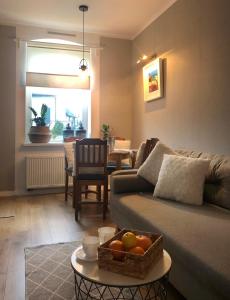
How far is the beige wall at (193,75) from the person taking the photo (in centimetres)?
275

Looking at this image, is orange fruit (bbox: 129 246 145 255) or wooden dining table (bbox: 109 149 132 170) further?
wooden dining table (bbox: 109 149 132 170)

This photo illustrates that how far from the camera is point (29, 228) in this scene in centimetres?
295

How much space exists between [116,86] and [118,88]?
0.17 feet

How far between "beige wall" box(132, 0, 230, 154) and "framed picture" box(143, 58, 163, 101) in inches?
3.8

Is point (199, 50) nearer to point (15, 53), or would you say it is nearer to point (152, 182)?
point (152, 182)

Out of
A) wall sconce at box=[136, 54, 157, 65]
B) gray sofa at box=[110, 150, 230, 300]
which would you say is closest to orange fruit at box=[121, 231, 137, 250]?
gray sofa at box=[110, 150, 230, 300]

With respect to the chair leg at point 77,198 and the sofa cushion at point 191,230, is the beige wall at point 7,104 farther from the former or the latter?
the sofa cushion at point 191,230

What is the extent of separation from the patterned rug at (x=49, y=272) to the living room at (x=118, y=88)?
0.08 m

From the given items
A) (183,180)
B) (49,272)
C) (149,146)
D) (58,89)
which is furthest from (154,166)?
(58,89)

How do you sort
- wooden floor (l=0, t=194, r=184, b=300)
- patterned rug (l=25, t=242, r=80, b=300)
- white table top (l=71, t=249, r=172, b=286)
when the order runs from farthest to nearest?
wooden floor (l=0, t=194, r=184, b=300) < patterned rug (l=25, t=242, r=80, b=300) < white table top (l=71, t=249, r=172, b=286)

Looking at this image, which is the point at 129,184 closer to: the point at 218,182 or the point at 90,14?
the point at 218,182

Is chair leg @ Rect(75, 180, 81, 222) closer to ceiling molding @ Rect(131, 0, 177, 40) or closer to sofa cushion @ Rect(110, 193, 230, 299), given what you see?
sofa cushion @ Rect(110, 193, 230, 299)

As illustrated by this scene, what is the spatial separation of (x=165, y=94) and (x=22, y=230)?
8.21 feet

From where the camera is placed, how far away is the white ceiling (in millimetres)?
3721
